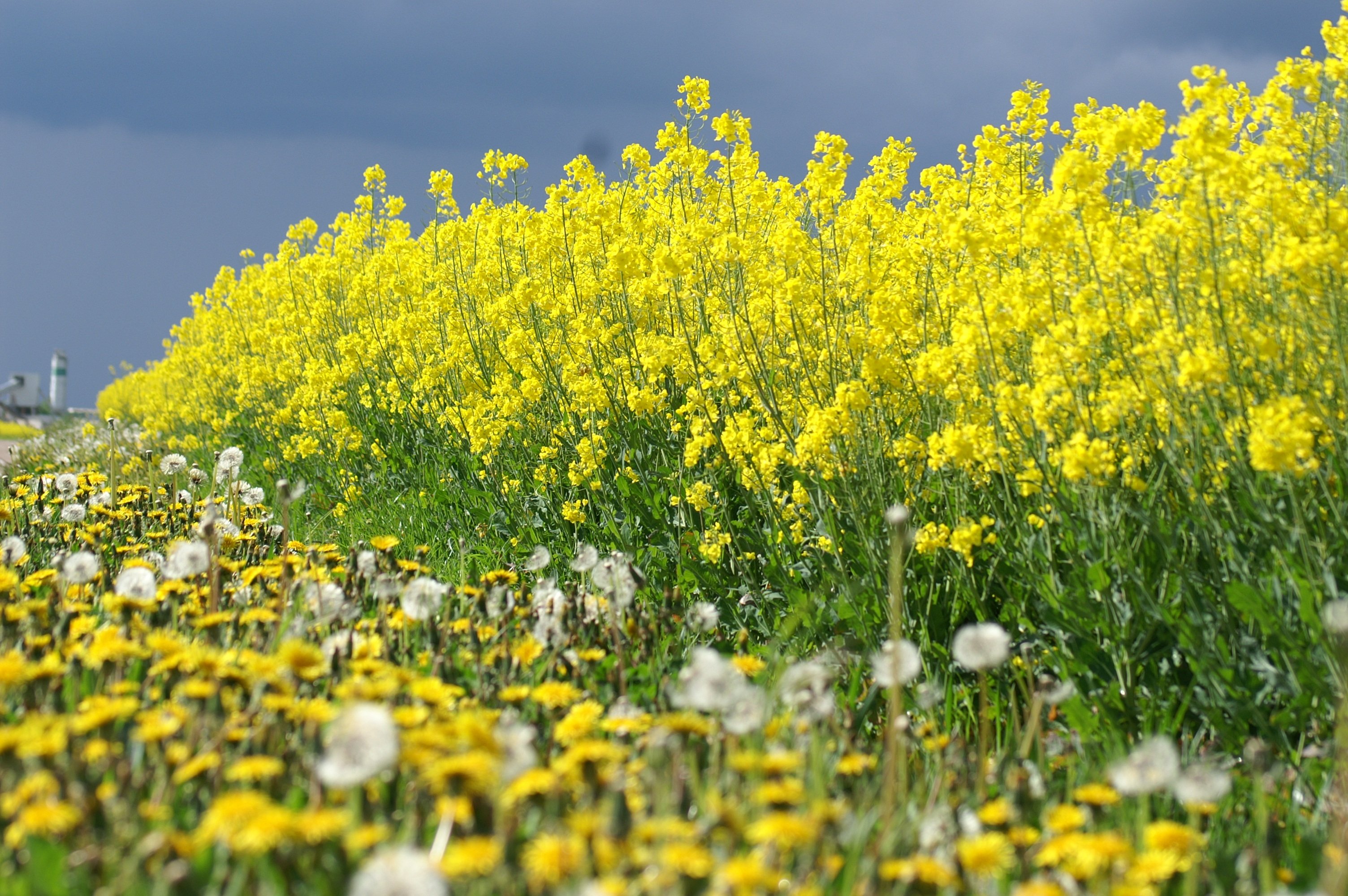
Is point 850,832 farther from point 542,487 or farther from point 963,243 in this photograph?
point 542,487

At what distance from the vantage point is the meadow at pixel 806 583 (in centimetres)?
180

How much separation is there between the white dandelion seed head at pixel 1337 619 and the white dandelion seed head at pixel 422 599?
2.28 meters

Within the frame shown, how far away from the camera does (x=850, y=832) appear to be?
1.92m

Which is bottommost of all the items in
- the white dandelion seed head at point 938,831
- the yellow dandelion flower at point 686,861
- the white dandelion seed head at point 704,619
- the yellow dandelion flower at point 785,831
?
the white dandelion seed head at point 938,831

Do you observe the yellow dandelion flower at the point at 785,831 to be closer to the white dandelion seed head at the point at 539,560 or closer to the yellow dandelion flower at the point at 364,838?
the yellow dandelion flower at the point at 364,838

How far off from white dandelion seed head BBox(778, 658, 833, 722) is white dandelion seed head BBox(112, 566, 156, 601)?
5.41 ft

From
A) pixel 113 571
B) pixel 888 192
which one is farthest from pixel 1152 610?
pixel 113 571

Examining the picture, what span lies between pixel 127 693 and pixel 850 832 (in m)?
1.61

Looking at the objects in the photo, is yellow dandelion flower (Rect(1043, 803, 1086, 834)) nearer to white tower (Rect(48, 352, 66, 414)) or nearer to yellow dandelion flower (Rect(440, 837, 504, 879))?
yellow dandelion flower (Rect(440, 837, 504, 879))

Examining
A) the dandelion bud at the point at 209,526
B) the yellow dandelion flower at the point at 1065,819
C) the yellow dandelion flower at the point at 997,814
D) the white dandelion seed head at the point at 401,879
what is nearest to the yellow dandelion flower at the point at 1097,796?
the yellow dandelion flower at the point at 1065,819

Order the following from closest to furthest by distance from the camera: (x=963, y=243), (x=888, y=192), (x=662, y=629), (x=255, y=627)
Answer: (x=255, y=627) < (x=963, y=243) < (x=662, y=629) < (x=888, y=192)

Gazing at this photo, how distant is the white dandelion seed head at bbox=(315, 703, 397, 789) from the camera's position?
1649 mm

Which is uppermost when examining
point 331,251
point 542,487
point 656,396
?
point 331,251

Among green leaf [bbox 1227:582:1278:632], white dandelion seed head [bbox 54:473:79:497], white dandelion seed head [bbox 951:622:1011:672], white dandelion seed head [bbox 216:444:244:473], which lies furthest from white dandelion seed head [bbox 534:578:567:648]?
white dandelion seed head [bbox 54:473:79:497]
